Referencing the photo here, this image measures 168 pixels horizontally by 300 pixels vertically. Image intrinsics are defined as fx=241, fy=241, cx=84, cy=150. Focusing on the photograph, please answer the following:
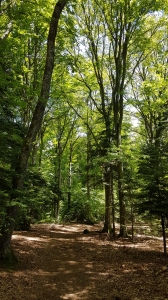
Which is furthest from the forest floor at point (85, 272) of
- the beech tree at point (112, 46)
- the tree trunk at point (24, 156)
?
the beech tree at point (112, 46)

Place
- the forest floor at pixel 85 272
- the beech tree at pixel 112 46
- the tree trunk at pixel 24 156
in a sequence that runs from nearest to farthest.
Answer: the forest floor at pixel 85 272, the tree trunk at pixel 24 156, the beech tree at pixel 112 46

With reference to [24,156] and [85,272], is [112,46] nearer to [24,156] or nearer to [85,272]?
[24,156]

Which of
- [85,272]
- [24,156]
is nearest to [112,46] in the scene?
[24,156]

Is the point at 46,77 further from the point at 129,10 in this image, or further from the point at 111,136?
the point at 129,10

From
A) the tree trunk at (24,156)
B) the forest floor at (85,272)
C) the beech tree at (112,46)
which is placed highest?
the beech tree at (112,46)

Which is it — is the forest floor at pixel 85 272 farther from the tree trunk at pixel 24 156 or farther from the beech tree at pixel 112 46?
the beech tree at pixel 112 46

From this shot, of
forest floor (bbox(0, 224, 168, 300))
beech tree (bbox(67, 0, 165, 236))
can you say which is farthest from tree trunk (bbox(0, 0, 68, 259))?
beech tree (bbox(67, 0, 165, 236))

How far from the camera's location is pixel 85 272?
27.3ft

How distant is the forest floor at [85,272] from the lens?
6.38 metres

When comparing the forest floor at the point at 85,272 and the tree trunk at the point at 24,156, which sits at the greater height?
the tree trunk at the point at 24,156

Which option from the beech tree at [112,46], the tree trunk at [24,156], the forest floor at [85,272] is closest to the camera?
the forest floor at [85,272]

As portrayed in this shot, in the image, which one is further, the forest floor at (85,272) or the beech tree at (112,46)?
the beech tree at (112,46)

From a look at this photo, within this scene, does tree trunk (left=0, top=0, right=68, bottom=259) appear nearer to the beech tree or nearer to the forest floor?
the forest floor

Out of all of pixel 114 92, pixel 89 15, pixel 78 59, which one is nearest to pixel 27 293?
pixel 114 92
